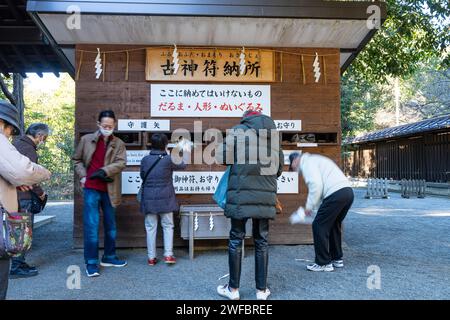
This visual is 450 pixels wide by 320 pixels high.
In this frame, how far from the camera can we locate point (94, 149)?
5.07 metres

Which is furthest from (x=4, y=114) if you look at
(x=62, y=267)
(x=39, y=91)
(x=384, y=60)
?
(x=39, y=91)

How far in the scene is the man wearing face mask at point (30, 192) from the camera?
491 centimetres

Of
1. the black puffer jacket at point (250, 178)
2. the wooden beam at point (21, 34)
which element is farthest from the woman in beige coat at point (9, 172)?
the wooden beam at point (21, 34)

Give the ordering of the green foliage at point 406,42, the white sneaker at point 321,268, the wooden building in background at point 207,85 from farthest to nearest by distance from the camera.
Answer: the green foliage at point 406,42 → the wooden building in background at point 207,85 → the white sneaker at point 321,268

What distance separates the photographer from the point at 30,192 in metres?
5.11

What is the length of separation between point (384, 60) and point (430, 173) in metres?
12.7

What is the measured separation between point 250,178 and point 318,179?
135 centimetres

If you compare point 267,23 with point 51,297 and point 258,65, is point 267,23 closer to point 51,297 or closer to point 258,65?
point 258,65

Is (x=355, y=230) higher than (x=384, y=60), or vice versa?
(x=384, y=60)

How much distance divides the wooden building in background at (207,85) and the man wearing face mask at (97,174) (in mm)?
1084

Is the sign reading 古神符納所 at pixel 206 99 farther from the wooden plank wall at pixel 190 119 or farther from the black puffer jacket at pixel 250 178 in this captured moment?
the black puffer jacket at pixel 250 178

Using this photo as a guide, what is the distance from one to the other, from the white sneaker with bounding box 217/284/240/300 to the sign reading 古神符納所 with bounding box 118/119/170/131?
299cm

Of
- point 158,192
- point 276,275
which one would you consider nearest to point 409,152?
point 276,275

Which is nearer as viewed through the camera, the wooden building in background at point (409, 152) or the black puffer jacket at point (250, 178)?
the black puffer jacket at point (250, 178)
